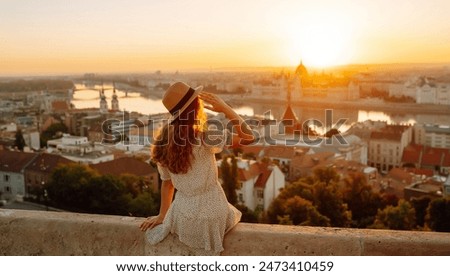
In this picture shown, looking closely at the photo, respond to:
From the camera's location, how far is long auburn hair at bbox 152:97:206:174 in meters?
0.90

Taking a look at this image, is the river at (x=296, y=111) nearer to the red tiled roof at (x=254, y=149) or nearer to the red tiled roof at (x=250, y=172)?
the red tiled roof at (x=254, y=149)

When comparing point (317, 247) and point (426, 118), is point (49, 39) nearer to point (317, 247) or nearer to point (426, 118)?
point (317, 247)

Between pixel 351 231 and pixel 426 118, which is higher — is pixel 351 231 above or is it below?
above

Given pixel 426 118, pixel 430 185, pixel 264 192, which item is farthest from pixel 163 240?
pixel 426 118

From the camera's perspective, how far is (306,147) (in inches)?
486

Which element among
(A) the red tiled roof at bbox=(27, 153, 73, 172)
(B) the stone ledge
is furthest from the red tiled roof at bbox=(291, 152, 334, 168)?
(B) the stone ledge

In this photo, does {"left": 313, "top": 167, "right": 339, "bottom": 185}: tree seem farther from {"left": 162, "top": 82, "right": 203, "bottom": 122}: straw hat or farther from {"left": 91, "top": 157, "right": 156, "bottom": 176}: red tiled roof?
{"left": 162, "top": 82, "right": 203, "bottom": 122}: straw hat

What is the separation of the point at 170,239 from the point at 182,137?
205mm

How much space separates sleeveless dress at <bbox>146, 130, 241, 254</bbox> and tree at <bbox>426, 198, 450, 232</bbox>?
604cm

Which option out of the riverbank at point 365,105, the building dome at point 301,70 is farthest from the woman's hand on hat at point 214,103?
the riverbank at point 365,105

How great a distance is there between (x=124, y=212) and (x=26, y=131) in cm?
863

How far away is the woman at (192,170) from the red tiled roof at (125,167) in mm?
8508

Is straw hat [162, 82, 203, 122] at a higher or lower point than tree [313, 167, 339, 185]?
higher

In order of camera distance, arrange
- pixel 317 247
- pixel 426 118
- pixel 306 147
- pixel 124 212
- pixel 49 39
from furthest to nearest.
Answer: pixel 426 118
pixel 306 147
pixel 124 212
pixel 49 39
pixel 317 247
